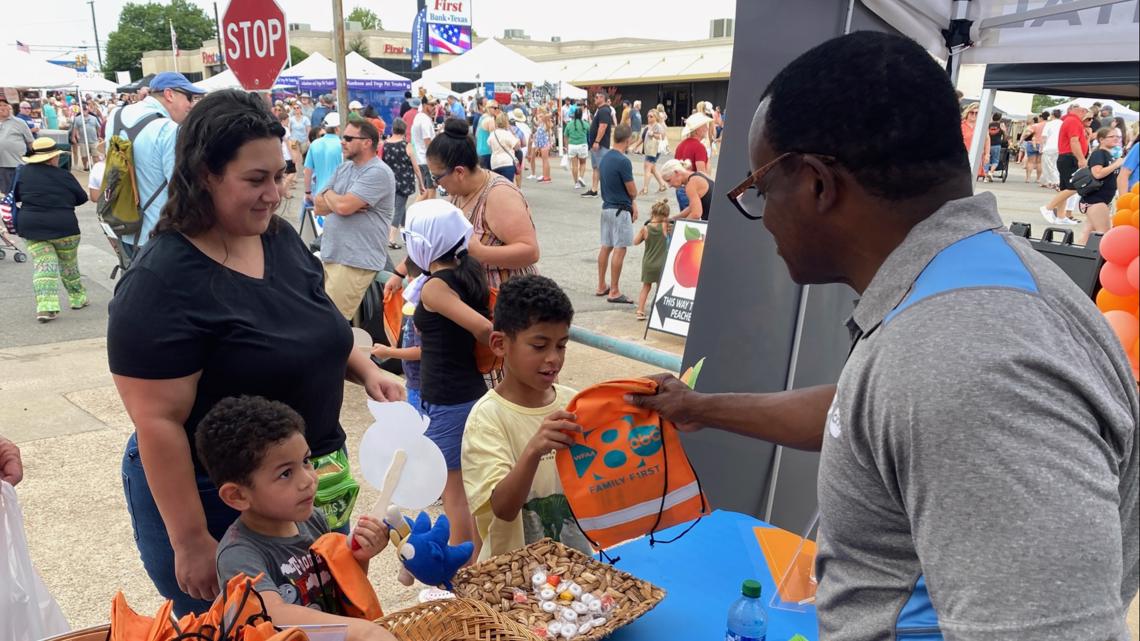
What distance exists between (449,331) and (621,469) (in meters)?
1.49

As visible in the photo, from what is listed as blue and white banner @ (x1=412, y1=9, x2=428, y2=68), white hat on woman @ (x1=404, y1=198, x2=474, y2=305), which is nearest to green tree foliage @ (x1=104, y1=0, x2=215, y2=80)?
blue and white banner @ (x1=412, y1=9, x2=428, y2=68)

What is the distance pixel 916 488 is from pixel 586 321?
740 cm

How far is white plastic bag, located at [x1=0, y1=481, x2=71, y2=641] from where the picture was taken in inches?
95.0

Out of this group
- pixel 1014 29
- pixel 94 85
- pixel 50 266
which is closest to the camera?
pixel 1014 29

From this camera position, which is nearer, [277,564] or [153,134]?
[277,564]

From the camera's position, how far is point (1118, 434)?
0.93m

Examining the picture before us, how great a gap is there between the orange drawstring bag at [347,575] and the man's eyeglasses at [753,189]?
124 centimetres

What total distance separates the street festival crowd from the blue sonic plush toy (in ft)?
0.23

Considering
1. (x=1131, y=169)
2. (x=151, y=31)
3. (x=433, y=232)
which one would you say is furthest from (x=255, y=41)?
(x=151, y=31)

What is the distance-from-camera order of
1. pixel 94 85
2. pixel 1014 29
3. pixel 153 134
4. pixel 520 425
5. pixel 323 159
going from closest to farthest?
pixel 520 425, pixel 1014 29, pixel 153 134, pixel 323 159, pixel 94 85

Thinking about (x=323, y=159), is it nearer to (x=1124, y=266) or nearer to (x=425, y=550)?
(x=425, y=550)

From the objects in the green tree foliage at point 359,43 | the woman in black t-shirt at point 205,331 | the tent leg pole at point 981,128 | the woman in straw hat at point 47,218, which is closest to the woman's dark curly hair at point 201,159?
the woman in black t-shirt at point 205,331

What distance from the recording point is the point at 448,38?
24.1m

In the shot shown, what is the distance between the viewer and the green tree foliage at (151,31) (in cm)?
9019
